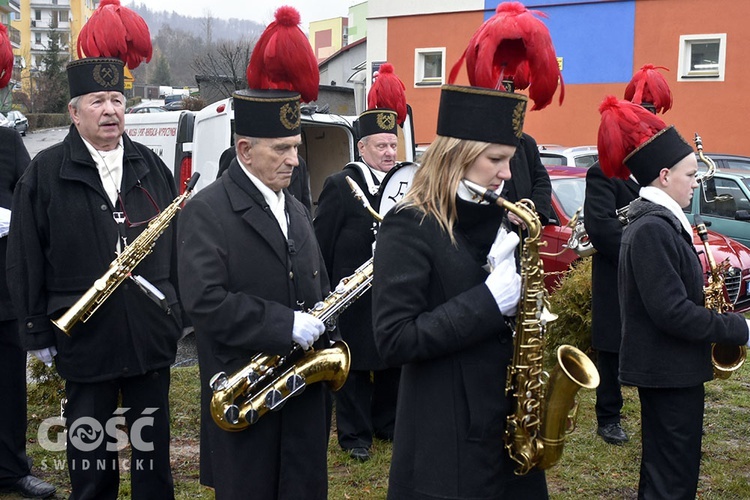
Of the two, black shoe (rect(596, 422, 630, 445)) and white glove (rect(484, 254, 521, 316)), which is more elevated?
white glove (rect(484, 254, 521, 316))

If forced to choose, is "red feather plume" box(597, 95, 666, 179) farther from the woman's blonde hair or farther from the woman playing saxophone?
the woman's blonde hair

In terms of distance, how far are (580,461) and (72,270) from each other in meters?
3.21

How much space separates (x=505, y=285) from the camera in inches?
108

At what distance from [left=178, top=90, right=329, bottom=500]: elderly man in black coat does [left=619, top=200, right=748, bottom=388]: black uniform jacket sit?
1.37m

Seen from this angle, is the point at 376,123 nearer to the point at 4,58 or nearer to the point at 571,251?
the point at 4,58

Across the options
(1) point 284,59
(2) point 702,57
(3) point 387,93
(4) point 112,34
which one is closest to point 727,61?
(2) point 702,57

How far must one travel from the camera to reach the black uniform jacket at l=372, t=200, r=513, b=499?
2756 millimetres

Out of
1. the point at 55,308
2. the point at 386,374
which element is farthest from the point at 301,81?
the point at 386,374

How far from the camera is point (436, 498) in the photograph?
9.22 ft

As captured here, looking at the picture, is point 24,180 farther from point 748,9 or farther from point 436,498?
point 748,9

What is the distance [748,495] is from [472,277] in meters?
3.03

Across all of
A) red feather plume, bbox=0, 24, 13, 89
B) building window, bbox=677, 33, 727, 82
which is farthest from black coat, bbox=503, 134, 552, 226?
building window, bbox=677, 33, 727, 82

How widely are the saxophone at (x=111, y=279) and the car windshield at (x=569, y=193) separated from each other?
227 inches

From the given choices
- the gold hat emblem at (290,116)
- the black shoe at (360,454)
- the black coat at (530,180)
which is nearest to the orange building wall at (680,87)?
the black coat at (530,180)
